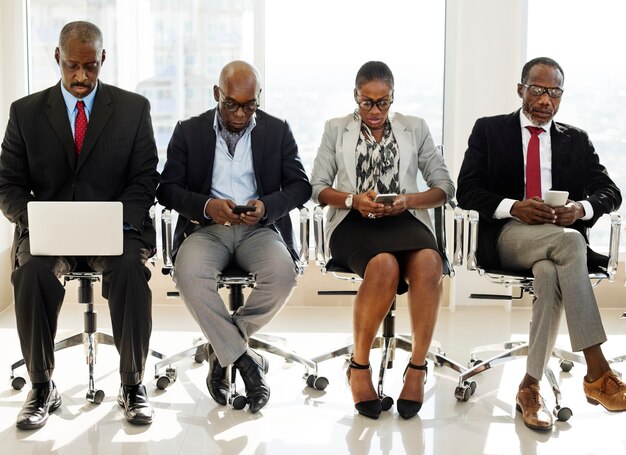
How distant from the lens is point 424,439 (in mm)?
3576

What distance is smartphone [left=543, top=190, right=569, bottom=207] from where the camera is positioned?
152 inches

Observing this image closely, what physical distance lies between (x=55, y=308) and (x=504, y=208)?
1.87m

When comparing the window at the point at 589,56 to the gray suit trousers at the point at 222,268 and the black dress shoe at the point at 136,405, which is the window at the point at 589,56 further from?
the black dress shoe at the point at 136,405

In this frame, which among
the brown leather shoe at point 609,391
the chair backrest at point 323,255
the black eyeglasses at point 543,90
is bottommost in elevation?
the brown leather shoe at point 609,391

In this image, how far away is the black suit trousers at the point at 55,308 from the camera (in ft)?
12.0

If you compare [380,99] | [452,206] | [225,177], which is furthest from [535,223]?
[225,177]

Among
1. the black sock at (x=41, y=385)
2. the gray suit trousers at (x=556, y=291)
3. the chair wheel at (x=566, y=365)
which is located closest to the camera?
the gray suit trousers at (x=556, y=291)

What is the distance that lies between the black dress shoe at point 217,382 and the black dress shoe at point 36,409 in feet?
2.07

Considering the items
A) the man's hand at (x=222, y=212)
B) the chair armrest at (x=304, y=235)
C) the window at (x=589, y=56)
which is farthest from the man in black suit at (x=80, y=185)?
the window at (x=589, y=56)

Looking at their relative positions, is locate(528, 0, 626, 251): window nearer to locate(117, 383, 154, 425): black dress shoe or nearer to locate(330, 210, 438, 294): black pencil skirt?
locate(330, 210, 438, 294): black pencil skirt

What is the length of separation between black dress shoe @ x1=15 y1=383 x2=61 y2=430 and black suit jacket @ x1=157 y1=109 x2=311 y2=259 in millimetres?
846

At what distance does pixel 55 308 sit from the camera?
3.70m

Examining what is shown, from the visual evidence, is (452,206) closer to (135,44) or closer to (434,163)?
(434,163)

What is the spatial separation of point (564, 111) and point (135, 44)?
260 cm
